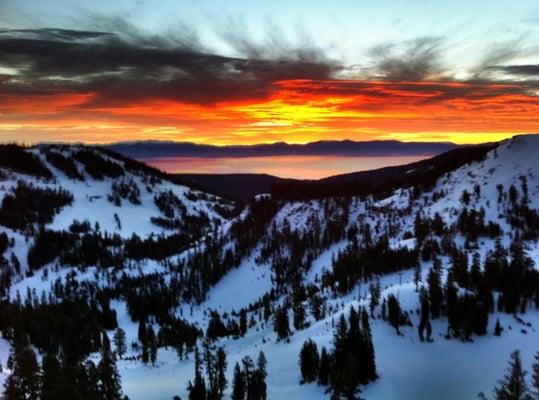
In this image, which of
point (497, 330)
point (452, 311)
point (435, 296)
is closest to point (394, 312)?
point (435, 296)

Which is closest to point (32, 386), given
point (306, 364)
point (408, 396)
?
point (306, 364)

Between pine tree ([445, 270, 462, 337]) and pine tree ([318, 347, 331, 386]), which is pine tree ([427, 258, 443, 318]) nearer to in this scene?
pine tree ([445, 270, 462, 337])

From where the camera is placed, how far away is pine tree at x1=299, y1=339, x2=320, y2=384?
110688mm

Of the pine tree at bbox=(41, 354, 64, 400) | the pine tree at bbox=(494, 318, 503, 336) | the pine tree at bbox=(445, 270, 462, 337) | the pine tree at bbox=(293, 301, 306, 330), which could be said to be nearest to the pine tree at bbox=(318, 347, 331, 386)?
the pine tree at bbox=(445, 270, 462, 337)

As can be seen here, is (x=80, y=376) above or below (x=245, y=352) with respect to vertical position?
above

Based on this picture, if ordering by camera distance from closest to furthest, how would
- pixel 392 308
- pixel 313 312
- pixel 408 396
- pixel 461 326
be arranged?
pixel 408 396 → pixel 461 326 → pixel 392 308 → pixel 313 312

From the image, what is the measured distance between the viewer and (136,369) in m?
155

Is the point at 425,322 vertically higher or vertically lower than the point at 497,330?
higher

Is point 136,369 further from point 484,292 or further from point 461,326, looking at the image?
point 484,292

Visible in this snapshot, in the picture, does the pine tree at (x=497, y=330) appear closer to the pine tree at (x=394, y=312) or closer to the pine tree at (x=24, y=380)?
the pine tree at (x=394, y=312)

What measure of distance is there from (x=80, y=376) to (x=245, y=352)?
6877 cm

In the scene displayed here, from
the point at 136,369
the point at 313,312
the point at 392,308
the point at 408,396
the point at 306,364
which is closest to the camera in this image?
the point at 408,396

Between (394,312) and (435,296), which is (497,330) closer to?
(435,296)

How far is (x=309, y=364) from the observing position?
112 m
